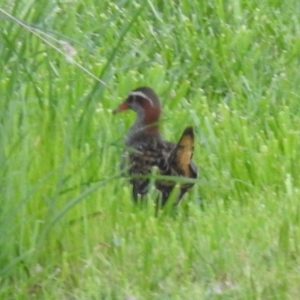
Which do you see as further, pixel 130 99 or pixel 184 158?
pixel 130 99

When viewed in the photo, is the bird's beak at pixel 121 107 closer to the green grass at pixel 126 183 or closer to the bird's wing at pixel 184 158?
the green grass at pixel 126 183

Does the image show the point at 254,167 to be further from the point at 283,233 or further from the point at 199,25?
the point at 199,25

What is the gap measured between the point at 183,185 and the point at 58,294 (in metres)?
1.26

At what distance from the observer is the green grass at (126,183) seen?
4.36 meters

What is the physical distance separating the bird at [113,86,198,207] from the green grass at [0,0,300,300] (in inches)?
3.8

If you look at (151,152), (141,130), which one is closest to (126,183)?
(151,152)

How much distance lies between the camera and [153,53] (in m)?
7.22

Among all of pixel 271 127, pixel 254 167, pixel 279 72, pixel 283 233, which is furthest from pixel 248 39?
pixel 283 233

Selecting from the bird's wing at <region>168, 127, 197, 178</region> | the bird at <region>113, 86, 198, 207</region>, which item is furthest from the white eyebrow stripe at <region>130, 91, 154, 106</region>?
the bird's wing at <region>168, 127, 197, 178</region>

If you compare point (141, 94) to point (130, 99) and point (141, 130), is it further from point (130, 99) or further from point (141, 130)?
point (141, 130)

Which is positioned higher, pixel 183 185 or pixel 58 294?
pixel 183 185

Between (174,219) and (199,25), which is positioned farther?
(199,25)

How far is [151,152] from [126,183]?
290mm

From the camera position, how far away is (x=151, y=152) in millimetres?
5637
